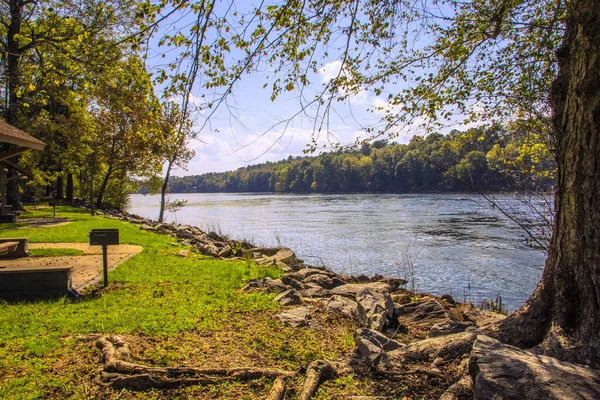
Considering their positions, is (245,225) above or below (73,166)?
below

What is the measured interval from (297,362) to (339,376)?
0.62 metres

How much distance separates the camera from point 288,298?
23.5ft

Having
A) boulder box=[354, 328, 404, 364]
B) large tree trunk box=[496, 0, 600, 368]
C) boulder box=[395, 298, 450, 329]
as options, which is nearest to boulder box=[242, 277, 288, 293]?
boulder box=[395, 298, 450, 329]

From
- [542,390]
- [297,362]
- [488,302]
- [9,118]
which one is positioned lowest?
[488,302]

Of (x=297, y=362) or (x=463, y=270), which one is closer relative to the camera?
(x=297, y=362)

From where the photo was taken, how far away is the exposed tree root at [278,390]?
11.6 ft

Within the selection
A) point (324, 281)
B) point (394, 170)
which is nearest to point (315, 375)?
point (324, 281)

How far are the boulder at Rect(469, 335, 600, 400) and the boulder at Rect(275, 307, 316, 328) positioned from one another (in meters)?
3.02

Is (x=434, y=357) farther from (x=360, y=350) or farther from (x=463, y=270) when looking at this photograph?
(x=463, y=270)

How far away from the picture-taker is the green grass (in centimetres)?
404

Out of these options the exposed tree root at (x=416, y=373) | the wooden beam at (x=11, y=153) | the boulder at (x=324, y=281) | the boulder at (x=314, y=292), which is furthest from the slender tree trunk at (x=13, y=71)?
the exposed tree root at (x=416, y=373)

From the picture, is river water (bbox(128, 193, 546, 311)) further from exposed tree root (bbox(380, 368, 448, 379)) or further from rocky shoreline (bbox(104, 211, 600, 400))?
exposed tree root (bbox(380, 368, 448, 379))

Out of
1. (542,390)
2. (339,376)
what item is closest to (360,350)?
(339,376)

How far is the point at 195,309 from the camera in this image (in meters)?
6.23
